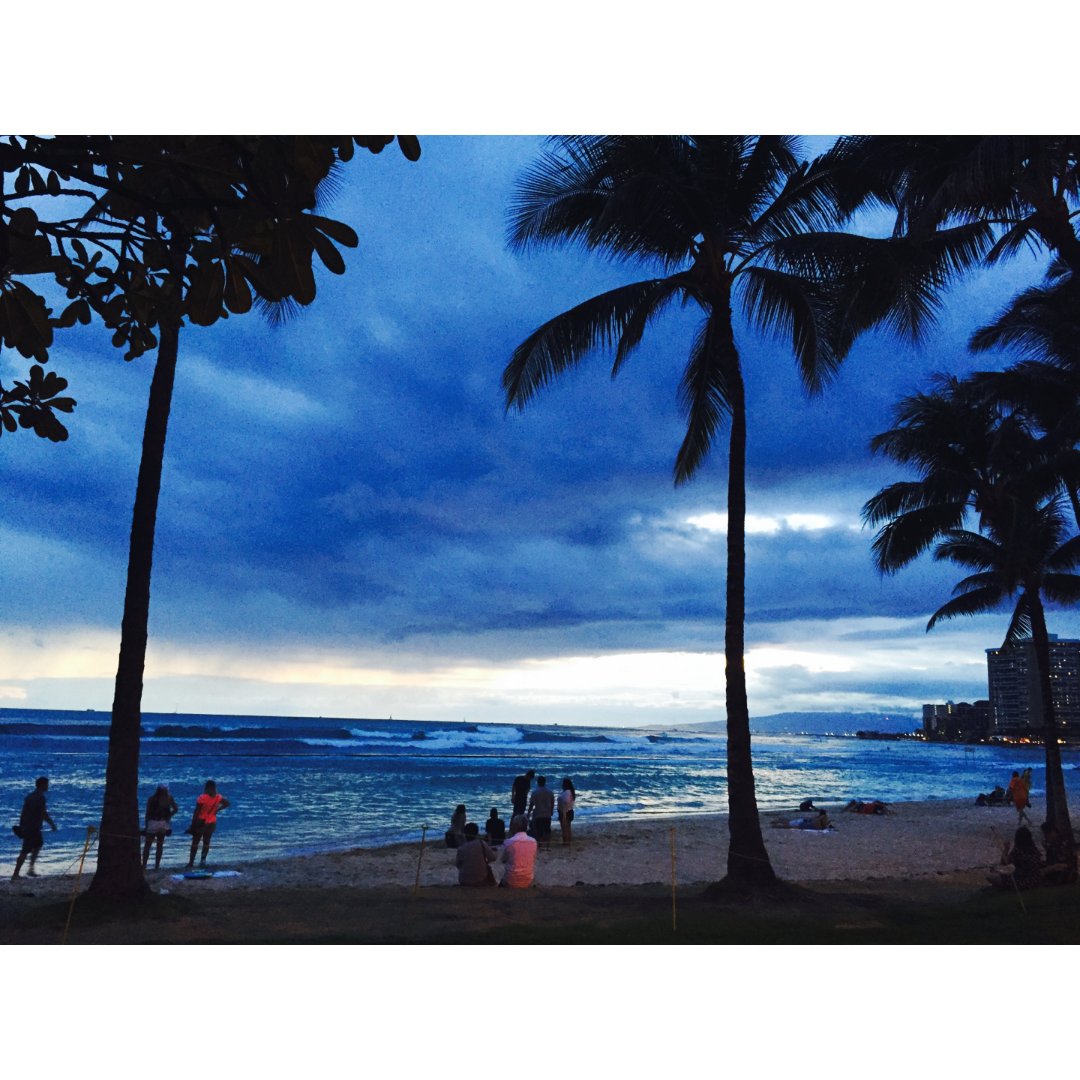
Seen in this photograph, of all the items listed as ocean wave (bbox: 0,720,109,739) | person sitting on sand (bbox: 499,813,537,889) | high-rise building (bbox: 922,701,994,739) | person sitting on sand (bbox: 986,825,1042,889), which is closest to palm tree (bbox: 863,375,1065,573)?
person sitting on sand (bbox: 986,825,1042,889)

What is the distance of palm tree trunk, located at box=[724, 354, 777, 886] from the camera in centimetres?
767

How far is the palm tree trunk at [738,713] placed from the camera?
767 cm

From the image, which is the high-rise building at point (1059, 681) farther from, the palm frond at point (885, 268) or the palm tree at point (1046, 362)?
the palm frond at point (885, 268)

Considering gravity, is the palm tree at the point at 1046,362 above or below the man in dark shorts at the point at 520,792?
above

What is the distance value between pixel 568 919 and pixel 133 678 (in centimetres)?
416

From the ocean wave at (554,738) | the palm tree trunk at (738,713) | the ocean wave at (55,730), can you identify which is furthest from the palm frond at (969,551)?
the ocean wave at (554,738)

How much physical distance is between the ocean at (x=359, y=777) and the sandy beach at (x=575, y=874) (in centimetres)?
232

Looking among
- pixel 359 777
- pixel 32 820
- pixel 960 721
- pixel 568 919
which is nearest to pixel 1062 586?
pixel 568 919

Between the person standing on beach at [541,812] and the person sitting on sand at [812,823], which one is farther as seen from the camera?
the person sitting on sand at [812,823]

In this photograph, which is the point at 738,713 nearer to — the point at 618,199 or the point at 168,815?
the point at 618,199

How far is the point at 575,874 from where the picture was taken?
11.1 m

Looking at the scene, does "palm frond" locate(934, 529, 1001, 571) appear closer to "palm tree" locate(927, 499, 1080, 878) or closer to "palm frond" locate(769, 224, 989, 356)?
"palm tree" locate(927, 499, 1080, 878)
